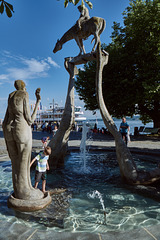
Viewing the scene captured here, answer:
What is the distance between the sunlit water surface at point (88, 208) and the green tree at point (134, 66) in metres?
12.6

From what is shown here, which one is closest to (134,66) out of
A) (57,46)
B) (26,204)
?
(57,46)

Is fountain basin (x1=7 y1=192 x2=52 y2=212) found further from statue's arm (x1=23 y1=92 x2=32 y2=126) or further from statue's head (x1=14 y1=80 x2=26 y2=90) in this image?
statue's head (x1=14 y1=80 x2=26 y2=90)

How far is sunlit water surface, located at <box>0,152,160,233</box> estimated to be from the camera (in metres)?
3.53

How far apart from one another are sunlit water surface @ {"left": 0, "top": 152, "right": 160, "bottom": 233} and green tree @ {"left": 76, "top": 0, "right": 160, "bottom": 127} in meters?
12.6

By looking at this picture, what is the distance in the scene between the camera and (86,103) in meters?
22.7

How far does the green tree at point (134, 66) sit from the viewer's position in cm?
1741

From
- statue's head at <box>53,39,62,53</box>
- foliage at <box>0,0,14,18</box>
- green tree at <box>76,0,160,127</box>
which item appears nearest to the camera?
foliage at <box>0,0,14,18</box>

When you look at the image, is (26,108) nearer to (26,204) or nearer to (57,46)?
(26,204)

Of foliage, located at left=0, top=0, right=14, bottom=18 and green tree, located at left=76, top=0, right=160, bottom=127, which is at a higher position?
green tree, located at left=76, top=0, right=160, bottom=127

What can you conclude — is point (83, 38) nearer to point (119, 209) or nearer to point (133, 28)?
point (119, 209)

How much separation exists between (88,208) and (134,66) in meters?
17.9

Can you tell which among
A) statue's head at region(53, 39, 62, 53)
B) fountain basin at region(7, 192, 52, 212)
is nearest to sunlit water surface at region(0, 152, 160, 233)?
fountain basin at region(7, 192, 52, 212)

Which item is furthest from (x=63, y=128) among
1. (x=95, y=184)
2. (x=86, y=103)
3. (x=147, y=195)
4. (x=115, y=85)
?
(x=86, y=103)

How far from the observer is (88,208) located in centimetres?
430
